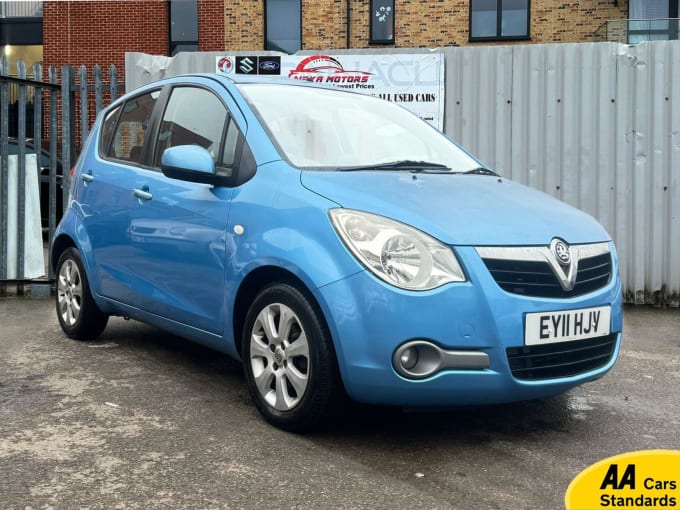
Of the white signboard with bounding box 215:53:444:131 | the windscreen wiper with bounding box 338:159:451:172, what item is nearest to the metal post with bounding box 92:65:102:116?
the white signboard with bounding box 215:53:444:131

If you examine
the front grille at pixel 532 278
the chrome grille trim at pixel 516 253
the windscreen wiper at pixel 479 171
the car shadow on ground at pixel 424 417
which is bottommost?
the car shadow on ground at pixel 424 417

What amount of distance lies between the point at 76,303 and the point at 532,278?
345 centimetres

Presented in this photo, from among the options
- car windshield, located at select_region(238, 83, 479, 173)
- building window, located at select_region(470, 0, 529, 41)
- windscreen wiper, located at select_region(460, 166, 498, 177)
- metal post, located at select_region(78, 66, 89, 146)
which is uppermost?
building window, located at select_region(470, 0, 529, 41)

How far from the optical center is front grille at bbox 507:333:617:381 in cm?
344

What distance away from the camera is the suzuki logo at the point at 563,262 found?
11.6ft

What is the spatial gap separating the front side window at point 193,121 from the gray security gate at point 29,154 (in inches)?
133

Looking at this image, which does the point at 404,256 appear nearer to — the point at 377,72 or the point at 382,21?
the point at 377,72

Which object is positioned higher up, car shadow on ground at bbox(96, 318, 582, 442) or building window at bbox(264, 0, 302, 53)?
building window at bbox(264, 0, 302, 53)

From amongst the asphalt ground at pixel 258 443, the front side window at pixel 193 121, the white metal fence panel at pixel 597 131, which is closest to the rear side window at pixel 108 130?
the front side window at pixel 193 121

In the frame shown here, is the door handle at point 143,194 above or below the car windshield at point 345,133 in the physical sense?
below

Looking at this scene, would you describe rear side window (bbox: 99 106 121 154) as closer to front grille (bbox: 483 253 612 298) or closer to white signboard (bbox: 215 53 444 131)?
white signboard (bbox: 215 53 444 131)

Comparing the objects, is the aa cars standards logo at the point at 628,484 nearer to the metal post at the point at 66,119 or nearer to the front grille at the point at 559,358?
the front grille at the point at 559,358

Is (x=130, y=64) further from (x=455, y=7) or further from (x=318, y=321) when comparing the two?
(x=455, y=7)

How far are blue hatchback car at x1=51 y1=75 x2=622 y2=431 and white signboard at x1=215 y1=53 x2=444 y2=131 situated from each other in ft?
11.0
